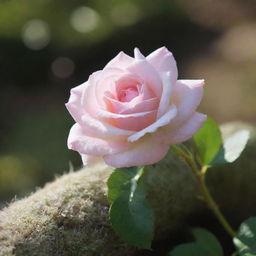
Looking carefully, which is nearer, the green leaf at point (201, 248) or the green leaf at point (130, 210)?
the green leaf at point (130, 210)

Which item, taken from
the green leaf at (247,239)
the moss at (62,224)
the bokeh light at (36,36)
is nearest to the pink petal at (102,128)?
the moss at (62,224)

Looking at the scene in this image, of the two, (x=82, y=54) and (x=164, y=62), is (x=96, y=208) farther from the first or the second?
(x=82, y=54)

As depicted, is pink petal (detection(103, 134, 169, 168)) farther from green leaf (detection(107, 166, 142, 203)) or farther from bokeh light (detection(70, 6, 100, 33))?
bokeh light (detection(70, 6, 100, 33))

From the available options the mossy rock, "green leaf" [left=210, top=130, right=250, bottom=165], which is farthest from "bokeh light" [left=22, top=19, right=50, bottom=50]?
"green leaf" [left=210, top=130, right=250, bottom=165]

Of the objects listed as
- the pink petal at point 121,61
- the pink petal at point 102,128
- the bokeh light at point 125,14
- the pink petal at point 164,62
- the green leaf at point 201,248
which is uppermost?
the bokeh light at point 125,14

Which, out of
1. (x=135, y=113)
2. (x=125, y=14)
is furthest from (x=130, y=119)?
(x=125, y=14)

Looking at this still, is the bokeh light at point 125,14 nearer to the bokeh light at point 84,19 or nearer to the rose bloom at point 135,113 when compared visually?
the bokeh light at point 84,19

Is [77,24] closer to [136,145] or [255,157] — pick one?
[255,157]
